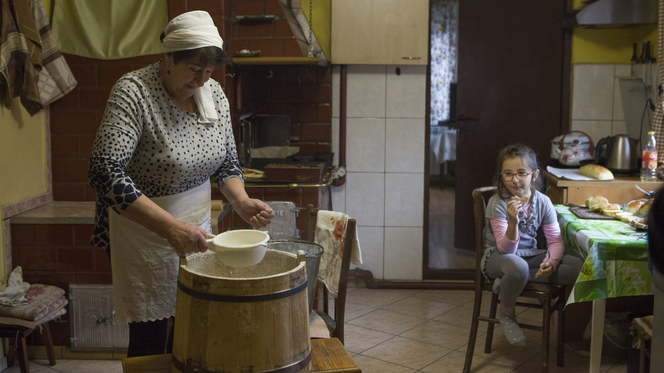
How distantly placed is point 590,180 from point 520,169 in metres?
0.54

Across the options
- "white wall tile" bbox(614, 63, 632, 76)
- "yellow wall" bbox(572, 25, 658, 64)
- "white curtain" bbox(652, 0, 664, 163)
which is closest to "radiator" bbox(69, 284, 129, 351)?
"white curtain" bbox(652, 0, 664, 163)

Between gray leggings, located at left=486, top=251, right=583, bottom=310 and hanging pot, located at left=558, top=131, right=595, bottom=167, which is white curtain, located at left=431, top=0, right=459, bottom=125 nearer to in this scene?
hanging pot, located at left=558, top=131, right=595, bottom=167

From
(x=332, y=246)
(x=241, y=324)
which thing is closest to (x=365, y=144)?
(x=332, y=246)

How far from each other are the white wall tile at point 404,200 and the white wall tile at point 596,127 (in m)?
1.05

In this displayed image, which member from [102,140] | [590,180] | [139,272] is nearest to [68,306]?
[139,272]

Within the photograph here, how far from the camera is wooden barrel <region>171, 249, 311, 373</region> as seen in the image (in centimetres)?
111

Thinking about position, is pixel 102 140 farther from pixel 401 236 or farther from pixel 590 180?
pixel 401 236

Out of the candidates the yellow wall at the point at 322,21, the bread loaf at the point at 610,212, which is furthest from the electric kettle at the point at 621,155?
the yellow wall at the point at 322,21

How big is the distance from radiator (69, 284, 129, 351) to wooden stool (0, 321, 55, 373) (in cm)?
11

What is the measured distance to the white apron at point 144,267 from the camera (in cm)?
172

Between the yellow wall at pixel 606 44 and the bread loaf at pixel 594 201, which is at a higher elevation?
the yellow wall at pixel 606 44

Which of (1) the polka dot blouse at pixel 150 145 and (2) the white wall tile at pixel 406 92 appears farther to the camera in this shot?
(2) the white wall tile at pixel 406 92

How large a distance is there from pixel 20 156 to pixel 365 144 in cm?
196

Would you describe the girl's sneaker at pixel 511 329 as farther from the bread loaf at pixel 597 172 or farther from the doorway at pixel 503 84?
the doorway at pixel 503 84
